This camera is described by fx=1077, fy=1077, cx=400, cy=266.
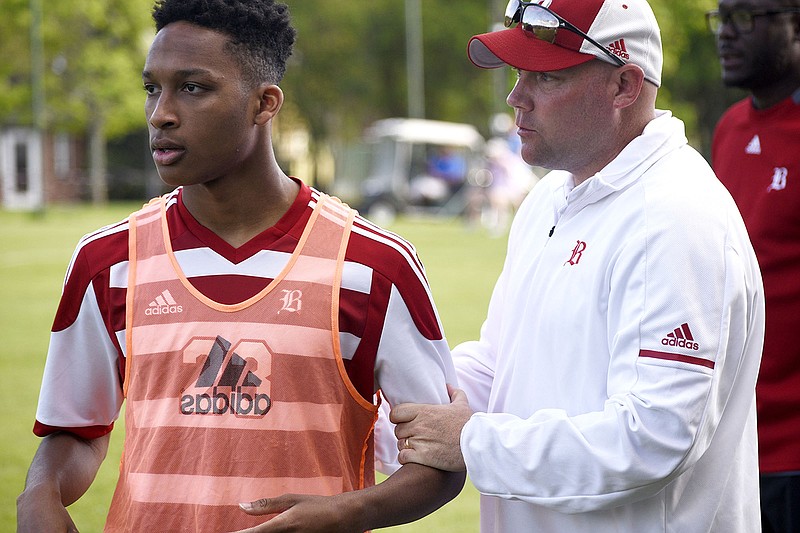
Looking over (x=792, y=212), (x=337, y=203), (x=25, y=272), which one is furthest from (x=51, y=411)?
(x=25, y=272)

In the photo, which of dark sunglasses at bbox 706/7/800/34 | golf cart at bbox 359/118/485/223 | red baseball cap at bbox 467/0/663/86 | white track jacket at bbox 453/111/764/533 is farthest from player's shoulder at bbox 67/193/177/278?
golf cart at bbox 359/118/485/223

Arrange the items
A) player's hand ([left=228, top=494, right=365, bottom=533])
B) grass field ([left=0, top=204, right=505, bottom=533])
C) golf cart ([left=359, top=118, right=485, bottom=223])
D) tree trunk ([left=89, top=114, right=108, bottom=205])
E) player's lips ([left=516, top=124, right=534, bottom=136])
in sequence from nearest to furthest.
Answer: player's hand ([left=228, top=494, right=365, bottom=533]) → player's lips ([left=516, top=124, right=534, bottom=136]) → grass field ([left=0, top=204, right=505, bottom=533]) → golf cart ([left=359, top=118, right=485, bottom=223]) → tree trunk ([left=89, top=114, right=108, bottom=205])

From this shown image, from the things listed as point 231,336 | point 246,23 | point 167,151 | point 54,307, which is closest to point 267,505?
point 231,336

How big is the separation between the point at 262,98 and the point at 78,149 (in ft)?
167

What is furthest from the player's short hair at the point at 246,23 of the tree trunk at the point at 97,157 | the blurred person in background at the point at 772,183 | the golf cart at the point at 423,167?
the tree trunk at the point at 97,157

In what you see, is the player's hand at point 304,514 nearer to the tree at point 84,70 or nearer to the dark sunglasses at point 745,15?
the dark sunglasses at point 745,15

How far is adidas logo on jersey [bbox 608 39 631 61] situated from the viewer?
2.84m

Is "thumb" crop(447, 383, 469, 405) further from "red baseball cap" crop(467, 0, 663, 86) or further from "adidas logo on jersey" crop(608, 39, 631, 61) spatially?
"adidas logo on jersey" crop(608, 39, 631, 61)

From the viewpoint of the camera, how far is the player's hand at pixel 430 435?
2.69 m

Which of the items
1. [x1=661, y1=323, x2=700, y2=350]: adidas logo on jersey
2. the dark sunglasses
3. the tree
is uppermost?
the tree

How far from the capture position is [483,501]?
3.04 m

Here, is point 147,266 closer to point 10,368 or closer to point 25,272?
point 10,368

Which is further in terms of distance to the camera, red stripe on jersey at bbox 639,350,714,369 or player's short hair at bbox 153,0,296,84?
player's short hair at bbox 153,0,296,84

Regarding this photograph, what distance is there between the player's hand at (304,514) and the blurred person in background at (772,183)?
6.49 feet
